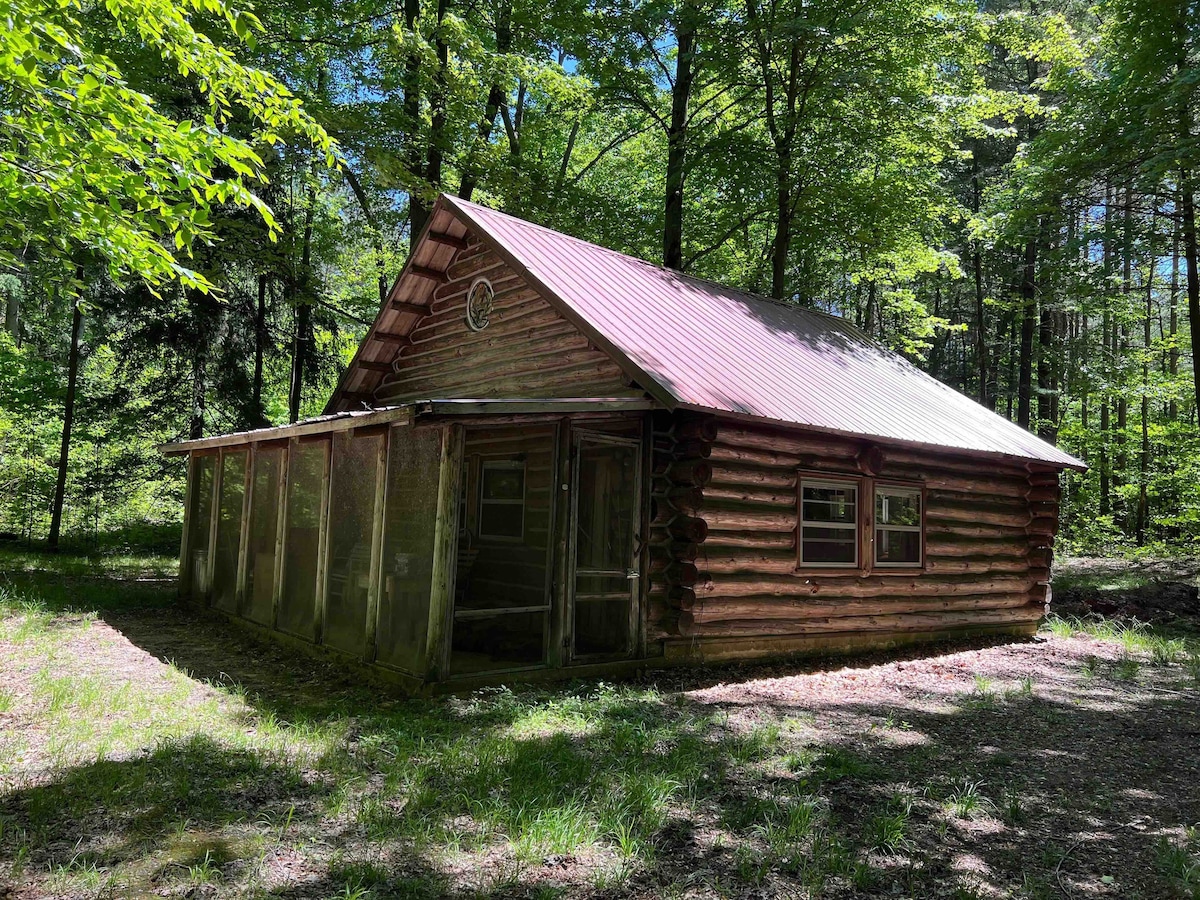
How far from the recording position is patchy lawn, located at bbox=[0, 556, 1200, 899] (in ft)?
13.1

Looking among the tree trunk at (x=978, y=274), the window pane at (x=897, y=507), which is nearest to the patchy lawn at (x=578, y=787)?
the window pane at (x=897, y=507)

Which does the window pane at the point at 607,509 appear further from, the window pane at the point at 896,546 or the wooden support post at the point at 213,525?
the wooden support post at the point at 213,525

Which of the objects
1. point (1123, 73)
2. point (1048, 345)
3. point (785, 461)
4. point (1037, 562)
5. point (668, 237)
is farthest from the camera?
point (1048, 345)

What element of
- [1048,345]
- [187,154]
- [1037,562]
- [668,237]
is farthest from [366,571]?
[1048,345]

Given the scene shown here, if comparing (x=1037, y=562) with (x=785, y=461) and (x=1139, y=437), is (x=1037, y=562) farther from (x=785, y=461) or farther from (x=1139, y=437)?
(x=1139, y=437)

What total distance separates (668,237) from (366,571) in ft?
46.6

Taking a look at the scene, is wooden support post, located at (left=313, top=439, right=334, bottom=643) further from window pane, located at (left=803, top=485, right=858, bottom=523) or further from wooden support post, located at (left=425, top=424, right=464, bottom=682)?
window pane, located at (left=803, top=485, right=858, bottom=523)

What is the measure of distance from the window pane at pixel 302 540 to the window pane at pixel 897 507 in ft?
25.7

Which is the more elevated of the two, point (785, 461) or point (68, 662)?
point (785, 461)

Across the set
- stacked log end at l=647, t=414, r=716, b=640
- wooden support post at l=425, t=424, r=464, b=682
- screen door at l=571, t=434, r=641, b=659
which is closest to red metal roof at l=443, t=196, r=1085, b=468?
stacked log end at l=647, t=414, r=716, b=640

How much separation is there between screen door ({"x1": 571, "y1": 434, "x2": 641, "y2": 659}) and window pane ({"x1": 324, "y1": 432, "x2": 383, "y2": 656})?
2336 millimetres

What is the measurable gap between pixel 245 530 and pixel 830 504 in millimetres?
8404

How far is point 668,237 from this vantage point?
20.3 m

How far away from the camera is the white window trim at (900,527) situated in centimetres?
1152
